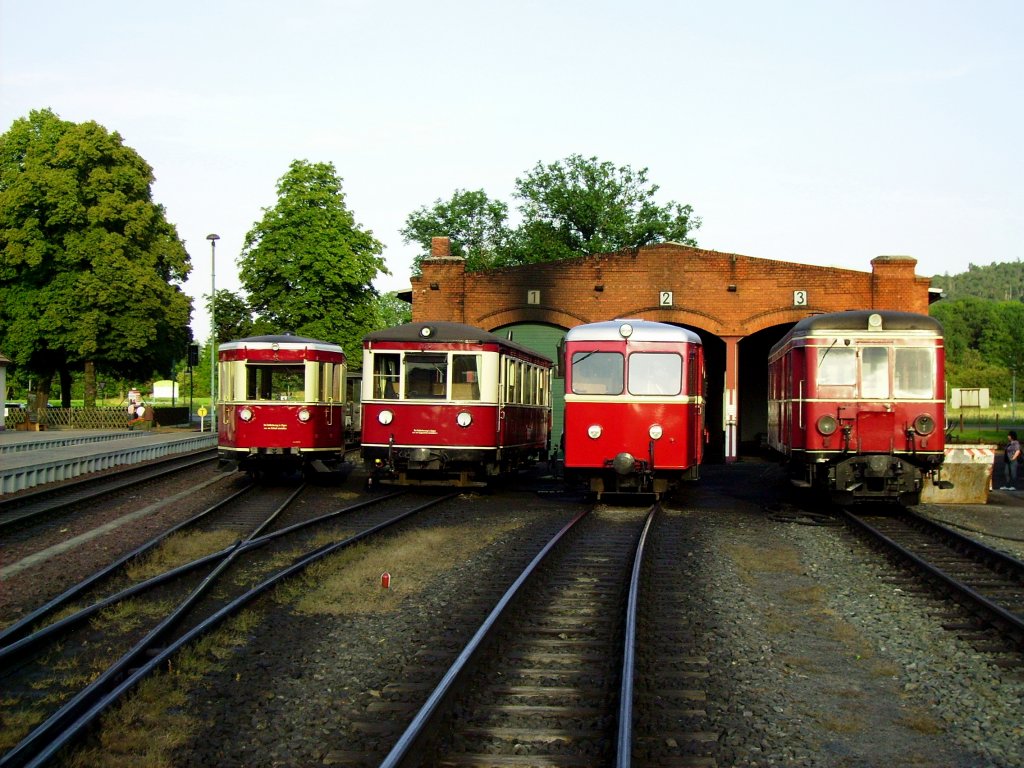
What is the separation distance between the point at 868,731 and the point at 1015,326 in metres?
53.0

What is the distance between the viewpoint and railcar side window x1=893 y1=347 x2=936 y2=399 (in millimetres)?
15438

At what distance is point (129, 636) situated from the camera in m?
7.54

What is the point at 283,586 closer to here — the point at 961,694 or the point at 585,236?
the point at 961,694

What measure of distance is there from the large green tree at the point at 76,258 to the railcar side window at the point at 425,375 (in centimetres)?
2868

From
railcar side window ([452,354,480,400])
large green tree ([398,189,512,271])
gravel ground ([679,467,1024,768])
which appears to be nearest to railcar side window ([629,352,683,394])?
railcar side window ([452,354,480,400])

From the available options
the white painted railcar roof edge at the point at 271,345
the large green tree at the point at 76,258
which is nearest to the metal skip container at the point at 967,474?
the white painted railcar roof edge at the point at 271,345

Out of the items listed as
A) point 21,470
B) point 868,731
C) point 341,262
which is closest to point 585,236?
point 341,262

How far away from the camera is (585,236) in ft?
209

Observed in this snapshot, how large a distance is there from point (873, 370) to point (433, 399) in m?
7.05

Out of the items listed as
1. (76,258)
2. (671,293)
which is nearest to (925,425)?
(671,293)

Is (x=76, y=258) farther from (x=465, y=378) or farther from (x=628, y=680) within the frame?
(x=628, y=680)

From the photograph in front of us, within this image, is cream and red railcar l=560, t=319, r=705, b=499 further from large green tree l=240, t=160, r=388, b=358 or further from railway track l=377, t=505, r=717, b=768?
large green tree l=240, t=160, r=388, b=358

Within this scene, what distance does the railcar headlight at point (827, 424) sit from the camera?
15484 mm

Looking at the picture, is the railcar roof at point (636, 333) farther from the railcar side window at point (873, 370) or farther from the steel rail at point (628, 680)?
the steel rail at point (628, 680)
